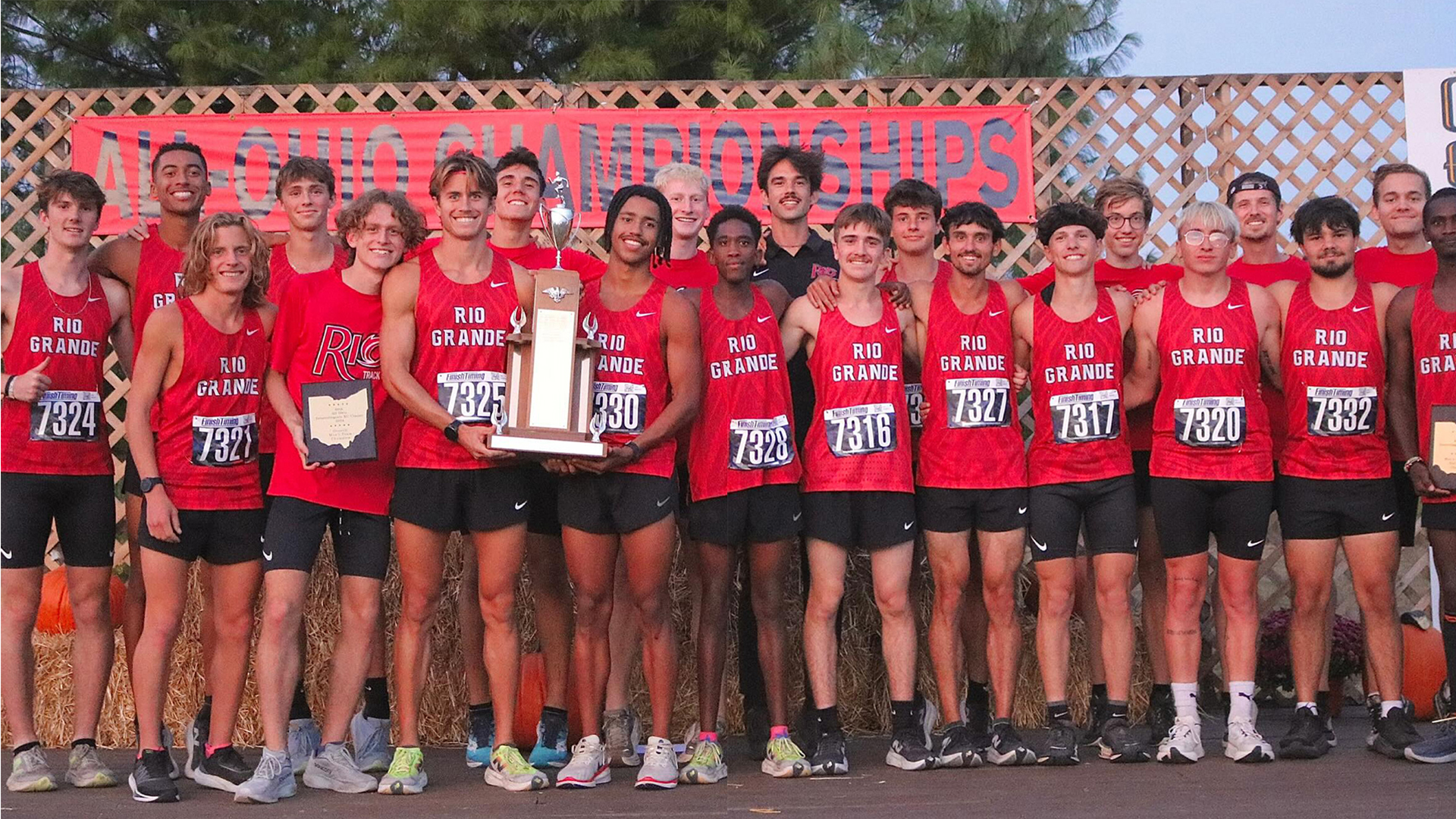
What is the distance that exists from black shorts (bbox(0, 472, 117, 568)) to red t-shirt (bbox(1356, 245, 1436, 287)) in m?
4.34

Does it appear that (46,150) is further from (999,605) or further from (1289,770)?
(1289,770)

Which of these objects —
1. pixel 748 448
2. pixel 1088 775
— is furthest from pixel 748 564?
pixel 1088 775

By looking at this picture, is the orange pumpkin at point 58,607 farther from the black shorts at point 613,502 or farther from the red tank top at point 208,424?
the black shorts at point 613,502

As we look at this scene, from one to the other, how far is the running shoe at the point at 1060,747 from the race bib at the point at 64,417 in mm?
3203

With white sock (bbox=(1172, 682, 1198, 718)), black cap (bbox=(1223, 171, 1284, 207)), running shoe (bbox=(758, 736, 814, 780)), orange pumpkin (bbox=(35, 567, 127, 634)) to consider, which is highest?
black cap (bbox=(1223, 171, 1284, 207))

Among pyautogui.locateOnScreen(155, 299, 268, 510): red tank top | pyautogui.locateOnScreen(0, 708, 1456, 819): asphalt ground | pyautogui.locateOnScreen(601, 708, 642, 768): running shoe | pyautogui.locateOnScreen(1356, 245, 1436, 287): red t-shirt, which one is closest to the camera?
pyautogui.locateOnScreen(0, 708, 1456, 819): asphalt ground

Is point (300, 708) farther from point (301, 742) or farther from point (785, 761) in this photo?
point (785, 761)

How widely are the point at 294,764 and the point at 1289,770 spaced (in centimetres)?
319

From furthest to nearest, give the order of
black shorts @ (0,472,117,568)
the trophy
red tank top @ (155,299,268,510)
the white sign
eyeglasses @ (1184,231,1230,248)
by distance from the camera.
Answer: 1. the white sign
2. eyeglasses @ (1184,231,1230,248)
3. black shorts @ (0,472,117,568)
4. red tank top @ (155,299,268,510)
5. the trophy

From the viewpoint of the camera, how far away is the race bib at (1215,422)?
4.99 m

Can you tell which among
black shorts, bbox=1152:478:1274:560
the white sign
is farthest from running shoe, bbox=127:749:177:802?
the white sign

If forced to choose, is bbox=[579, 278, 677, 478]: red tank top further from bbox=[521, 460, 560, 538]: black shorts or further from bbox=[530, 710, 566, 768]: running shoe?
bbox=[530, 710, 566, 768]: running shoe

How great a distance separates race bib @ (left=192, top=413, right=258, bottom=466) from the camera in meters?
4.75

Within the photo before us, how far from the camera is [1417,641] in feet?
20.7
